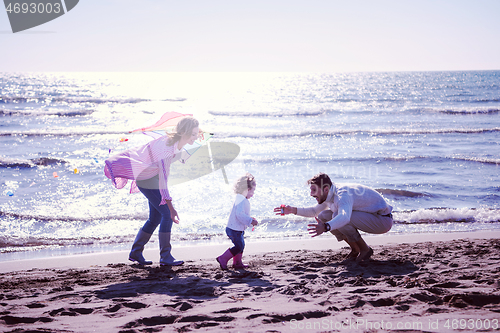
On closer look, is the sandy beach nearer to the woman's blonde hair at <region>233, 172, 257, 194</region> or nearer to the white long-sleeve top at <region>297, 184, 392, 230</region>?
the white long-sleeve top at <region>297, 184, 392, 230</region>

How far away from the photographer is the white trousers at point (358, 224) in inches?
185

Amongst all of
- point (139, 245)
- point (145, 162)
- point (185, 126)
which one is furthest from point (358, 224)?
point (139, 245)

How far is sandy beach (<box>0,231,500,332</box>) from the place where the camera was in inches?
121

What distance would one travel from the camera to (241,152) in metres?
16.1

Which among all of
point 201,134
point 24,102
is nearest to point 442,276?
point 201,134

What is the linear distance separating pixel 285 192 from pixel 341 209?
17.1 ft

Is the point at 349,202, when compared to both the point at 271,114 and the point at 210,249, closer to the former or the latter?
the point at 210,249

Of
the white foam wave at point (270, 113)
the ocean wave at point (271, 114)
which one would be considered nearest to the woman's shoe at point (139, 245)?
the ocean wave at point (271, 114)

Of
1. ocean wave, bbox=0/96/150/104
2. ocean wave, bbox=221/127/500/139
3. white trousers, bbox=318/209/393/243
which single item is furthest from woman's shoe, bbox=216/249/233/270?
ocean wave, bbox=0/96/150/104

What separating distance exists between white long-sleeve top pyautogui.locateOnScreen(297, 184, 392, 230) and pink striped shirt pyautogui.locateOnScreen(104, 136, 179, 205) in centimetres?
171

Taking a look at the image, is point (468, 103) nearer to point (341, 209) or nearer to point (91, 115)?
point (91, 115)

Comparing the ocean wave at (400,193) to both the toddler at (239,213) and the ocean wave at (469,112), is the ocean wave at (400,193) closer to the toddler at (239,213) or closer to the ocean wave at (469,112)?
the toddler at (239,213)

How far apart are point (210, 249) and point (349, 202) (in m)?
2.53

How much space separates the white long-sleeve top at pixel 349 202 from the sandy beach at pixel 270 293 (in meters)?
0.64
